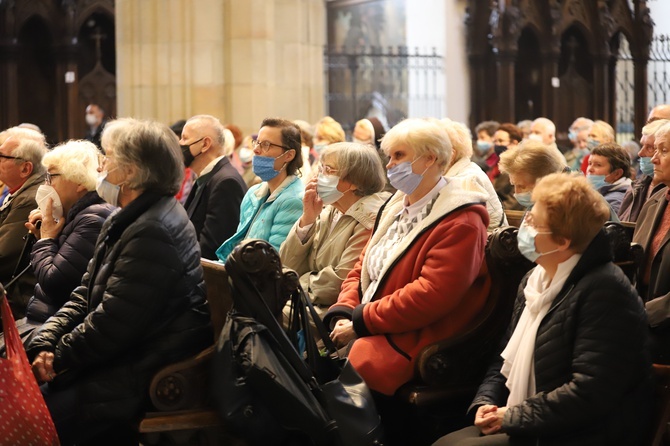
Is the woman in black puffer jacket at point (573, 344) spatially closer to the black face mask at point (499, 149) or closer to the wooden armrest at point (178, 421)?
the wooden armrest at point (178, 421)

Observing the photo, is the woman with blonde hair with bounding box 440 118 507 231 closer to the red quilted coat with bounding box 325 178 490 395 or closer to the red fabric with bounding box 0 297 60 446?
the red quilted coat with bounding box 325 178 490 395

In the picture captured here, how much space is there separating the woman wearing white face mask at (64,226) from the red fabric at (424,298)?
1.57m

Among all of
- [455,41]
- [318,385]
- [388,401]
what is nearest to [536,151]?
[388,401]

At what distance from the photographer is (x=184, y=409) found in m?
4.52

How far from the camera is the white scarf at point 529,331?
13.2ft

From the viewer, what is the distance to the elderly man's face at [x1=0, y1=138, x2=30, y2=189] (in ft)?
23.4

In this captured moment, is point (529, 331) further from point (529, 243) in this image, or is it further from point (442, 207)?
point (442, 207)

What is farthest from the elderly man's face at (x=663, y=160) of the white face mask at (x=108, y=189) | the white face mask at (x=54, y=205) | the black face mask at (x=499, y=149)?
the black face mask at (x=499, y=149)

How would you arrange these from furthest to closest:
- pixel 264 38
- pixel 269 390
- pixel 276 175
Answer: pixel 264 38 → pixel 276 175 → pixel 269 390

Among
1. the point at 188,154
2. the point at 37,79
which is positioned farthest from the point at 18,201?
the point at 37,79

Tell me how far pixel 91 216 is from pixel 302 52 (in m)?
7.74

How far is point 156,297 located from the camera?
14.6ft

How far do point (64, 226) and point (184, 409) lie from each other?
1708 millimetres

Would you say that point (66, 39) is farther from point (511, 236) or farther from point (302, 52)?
point (511, 236)
